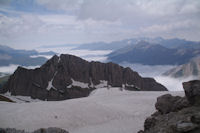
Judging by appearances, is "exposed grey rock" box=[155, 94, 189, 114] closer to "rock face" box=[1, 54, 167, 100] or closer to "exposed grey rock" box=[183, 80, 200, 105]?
"exposed grey rock" box=[183, 80, 200, 105]

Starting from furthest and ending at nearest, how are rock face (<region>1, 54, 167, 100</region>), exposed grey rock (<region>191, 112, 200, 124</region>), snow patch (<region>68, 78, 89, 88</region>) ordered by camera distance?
1. snow patch (<region>68, 78, 89, 88</region>)
2. rock face (<region>1, 54, 167, 100</region>)
3. exposed grey rock (<region>191, 112, 200, 124</region>)

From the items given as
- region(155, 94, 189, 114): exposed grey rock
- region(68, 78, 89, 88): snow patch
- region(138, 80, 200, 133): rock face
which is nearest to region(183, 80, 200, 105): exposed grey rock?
region(138, 80, 200, 133): rock face

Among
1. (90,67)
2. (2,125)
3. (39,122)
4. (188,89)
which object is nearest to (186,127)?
(188,89)

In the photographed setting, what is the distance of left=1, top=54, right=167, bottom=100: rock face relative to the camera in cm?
14462

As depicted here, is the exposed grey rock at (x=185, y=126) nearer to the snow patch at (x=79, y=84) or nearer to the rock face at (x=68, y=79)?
the rock face at (x=68, y=79)

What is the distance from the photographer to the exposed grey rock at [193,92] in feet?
55.0

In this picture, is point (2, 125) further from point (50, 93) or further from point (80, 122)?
point (50, 93)

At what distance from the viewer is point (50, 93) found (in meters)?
143

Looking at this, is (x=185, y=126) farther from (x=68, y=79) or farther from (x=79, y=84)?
(x=68, y=79)

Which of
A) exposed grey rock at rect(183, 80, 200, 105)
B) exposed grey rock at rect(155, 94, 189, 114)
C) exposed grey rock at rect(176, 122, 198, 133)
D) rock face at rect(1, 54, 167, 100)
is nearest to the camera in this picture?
exposed grey rock at rect(176, 122, 198, 133)

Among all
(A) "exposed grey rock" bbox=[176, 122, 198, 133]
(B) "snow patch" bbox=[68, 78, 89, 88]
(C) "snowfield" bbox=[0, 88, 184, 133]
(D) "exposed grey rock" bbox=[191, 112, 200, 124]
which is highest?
(B) "snow patch" bbox=[68, 78, 89, 88]

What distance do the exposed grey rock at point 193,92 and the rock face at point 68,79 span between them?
12325 cm

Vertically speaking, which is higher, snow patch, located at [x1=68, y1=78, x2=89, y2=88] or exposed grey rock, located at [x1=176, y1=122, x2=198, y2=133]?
snow patch, located at [x1=68, y1=78, x2=89, y2=88]

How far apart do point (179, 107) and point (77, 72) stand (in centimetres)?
13982
